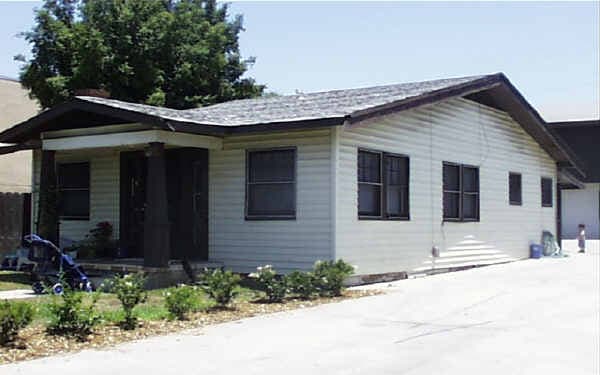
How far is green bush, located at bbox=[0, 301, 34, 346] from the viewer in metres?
8.02

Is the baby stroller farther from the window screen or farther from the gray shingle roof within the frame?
the window screen

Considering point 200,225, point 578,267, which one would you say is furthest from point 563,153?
point 200,225

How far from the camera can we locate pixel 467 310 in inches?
440

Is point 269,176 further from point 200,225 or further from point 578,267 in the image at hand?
point 578,267

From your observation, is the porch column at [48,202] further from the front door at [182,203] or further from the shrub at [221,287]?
the shrub at [221,287]

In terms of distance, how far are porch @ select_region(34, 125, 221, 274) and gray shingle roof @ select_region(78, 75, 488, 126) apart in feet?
1.54

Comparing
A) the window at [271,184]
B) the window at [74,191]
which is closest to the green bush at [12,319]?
the window at [271,184]

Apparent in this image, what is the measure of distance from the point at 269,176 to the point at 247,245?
4.57 ft

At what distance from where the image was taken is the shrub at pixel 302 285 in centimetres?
1220

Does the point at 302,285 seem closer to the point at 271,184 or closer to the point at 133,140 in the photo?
the point at 271,184

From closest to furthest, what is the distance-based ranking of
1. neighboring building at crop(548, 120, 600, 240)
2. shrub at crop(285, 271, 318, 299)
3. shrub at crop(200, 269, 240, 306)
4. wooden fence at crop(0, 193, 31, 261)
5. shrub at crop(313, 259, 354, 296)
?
shrub at crop(200, 269, 240, 306) < shrub at crop(285, 271, 318, 299) < shrub at crop(313, 259, 354, 296) < wooden fence at crop(0, 193, 31, 261) < neighboring building at crop(548, 120, 600, 240)

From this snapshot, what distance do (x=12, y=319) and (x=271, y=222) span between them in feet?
22.3

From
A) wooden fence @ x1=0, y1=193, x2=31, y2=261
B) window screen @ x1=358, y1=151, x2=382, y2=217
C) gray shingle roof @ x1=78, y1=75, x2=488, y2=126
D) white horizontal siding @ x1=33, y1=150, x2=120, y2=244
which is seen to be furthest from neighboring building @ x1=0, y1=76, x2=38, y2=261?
window screen @ x1=358, y1=151, x2=382, y2=217

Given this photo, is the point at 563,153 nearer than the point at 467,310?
No
